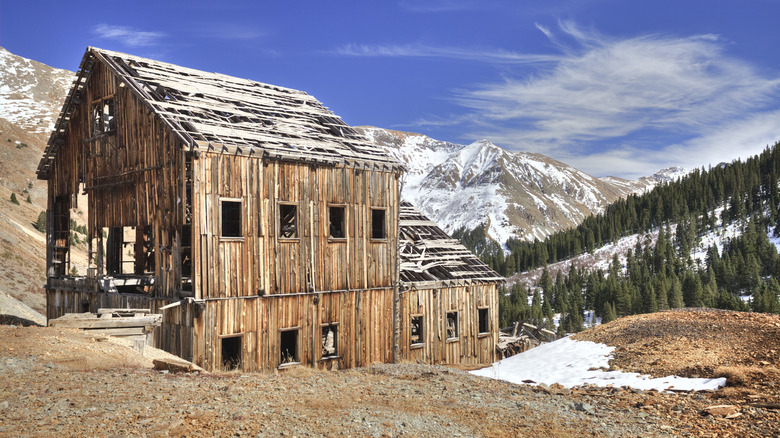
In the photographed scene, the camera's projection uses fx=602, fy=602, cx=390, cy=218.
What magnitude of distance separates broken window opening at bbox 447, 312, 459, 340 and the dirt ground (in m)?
10.8

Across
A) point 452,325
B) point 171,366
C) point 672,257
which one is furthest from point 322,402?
point 672,257

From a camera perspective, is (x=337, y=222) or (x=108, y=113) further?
(x=108, y=113)

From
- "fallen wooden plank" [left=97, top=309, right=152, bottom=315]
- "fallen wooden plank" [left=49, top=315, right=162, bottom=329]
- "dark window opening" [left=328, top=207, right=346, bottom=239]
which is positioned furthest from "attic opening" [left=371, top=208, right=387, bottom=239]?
"fallen wooden plank" [left=49, top=315, right=162, bottom=329]

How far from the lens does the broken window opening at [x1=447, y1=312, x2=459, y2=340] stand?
91.4 feet

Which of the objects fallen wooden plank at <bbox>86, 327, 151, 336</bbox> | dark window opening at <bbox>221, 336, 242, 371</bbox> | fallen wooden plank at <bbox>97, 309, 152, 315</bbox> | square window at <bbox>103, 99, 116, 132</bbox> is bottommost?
A: dark window opening at <bbox>221, 336, 242, 371</bbox>

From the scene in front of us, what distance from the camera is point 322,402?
11.4 metres

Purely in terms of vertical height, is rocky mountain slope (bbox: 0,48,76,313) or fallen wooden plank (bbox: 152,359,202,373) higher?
rocky mountain slope (bbox: 0,48,76,313)

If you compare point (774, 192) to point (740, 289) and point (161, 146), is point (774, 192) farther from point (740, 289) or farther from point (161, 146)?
point (161, 146)

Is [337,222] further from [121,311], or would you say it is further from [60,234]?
[60,234]

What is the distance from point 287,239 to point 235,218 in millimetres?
2570

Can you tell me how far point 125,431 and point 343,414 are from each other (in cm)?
357

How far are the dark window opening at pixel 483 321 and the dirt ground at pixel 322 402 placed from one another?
42.2 feet

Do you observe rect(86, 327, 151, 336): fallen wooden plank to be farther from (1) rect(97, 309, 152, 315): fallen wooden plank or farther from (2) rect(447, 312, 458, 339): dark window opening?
(2) rect(447, 312, 458, 339): dark window opening

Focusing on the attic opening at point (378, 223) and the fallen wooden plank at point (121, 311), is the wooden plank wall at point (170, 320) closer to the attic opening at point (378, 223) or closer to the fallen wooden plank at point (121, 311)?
the fallen wooden plank at point (121, 311)
